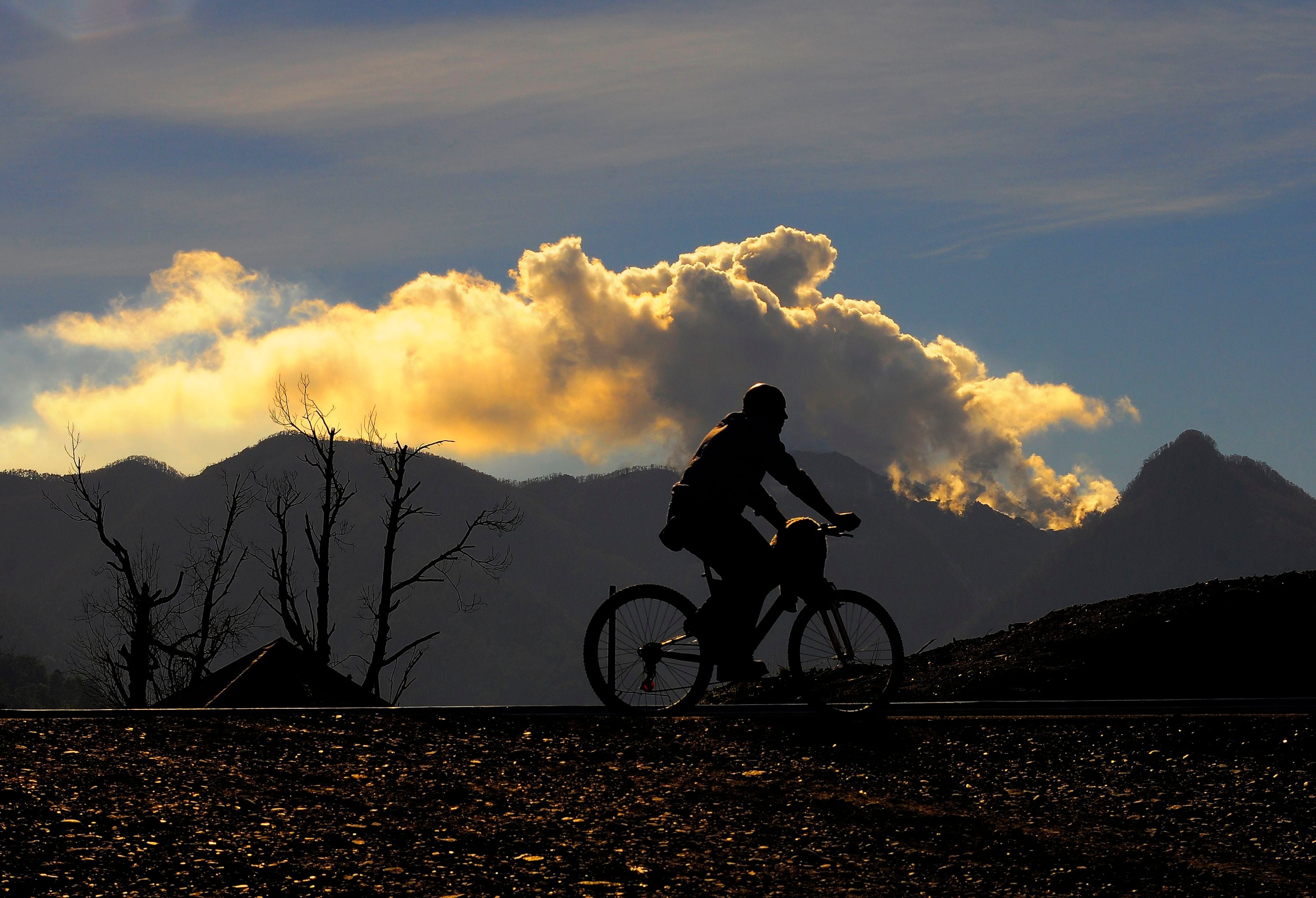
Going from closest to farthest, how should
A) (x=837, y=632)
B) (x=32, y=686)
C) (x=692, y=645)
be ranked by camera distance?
(x=837, y=632) < (x=692, y=645) < (x=32, y=686)

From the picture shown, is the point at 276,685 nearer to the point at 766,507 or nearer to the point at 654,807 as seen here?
the point at 766,507

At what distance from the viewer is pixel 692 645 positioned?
8953 mm

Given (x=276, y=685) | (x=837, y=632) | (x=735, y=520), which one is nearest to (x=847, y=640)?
(x=837, y=632)

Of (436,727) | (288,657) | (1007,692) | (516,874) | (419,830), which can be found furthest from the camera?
(288,657)

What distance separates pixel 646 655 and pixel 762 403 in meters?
2.09

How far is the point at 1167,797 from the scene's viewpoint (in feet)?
21.5

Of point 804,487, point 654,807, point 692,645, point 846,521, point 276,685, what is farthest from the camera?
point 276,685

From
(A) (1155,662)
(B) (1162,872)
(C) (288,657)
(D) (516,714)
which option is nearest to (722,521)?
(D) (516,714)

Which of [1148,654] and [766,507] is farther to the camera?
[1148,654]

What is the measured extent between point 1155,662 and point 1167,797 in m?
12.0

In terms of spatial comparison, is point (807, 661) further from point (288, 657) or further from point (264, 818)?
point (288, 657)

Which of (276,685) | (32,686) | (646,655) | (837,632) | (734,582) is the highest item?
(734,582)

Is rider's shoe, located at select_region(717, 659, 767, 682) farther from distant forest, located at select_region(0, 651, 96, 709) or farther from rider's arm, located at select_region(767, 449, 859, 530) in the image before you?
distant forest, located at select_region(0, 651, 96, 709)

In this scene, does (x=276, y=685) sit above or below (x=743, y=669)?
below
